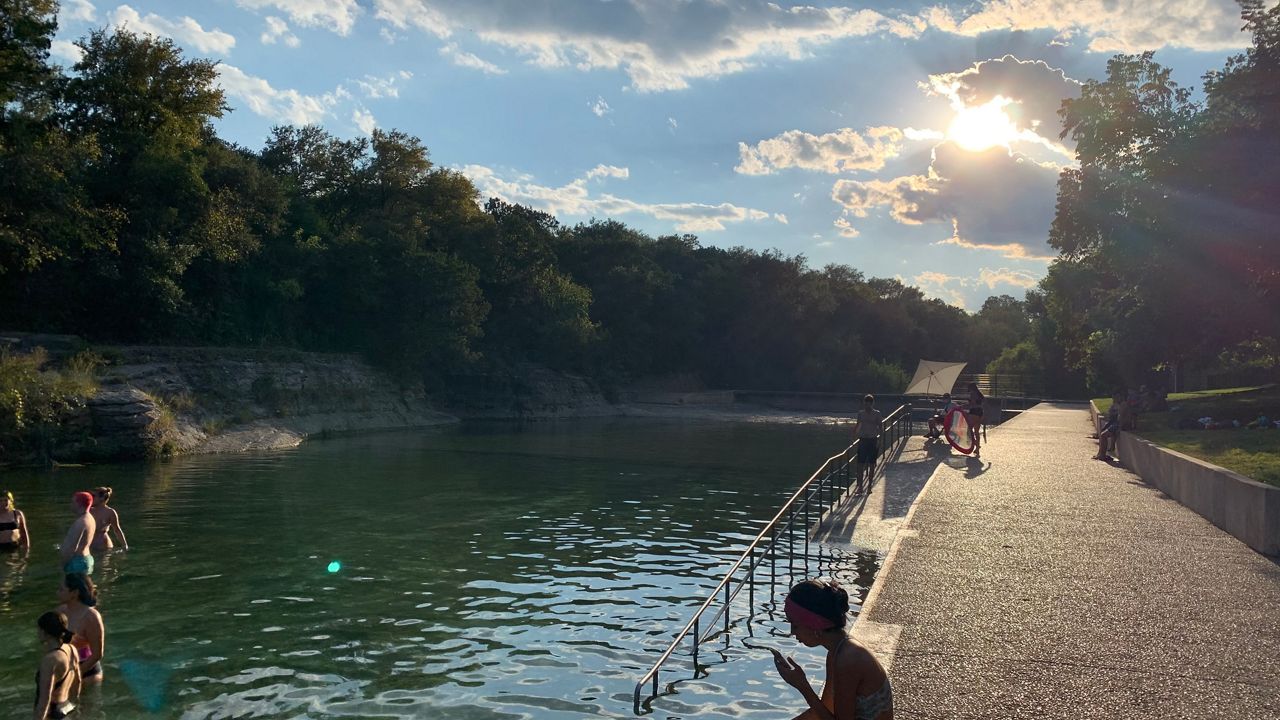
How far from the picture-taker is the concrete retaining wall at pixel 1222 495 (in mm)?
13000

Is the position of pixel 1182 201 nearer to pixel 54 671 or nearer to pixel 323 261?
pixel 54 671

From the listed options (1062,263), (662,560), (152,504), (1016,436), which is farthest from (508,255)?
(662,560)

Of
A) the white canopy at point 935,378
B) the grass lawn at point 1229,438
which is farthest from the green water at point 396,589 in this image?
the white canopy at point 935,378

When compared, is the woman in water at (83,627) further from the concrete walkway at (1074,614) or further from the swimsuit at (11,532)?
the concrete walkway at (1074,614)

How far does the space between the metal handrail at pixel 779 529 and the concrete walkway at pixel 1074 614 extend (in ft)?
5.68

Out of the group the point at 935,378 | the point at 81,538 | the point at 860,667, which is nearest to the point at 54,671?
the point at 81,538

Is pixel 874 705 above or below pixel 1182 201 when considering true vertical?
below

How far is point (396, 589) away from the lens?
46.6ft

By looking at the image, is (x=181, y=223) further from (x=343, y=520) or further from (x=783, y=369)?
(x=783, y=369)

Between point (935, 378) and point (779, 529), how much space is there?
80.9ft

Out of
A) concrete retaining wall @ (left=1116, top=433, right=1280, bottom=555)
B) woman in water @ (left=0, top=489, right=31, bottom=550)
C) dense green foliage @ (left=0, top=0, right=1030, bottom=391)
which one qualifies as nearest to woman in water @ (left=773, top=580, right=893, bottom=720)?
concrete retaining wall @ (left=1116, top=433, right=1280, bottom=555)

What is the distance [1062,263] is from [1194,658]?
46981 mm

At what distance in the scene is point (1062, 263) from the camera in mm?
51094

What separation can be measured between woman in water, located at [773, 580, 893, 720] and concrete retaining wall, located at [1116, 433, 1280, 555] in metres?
10.5
